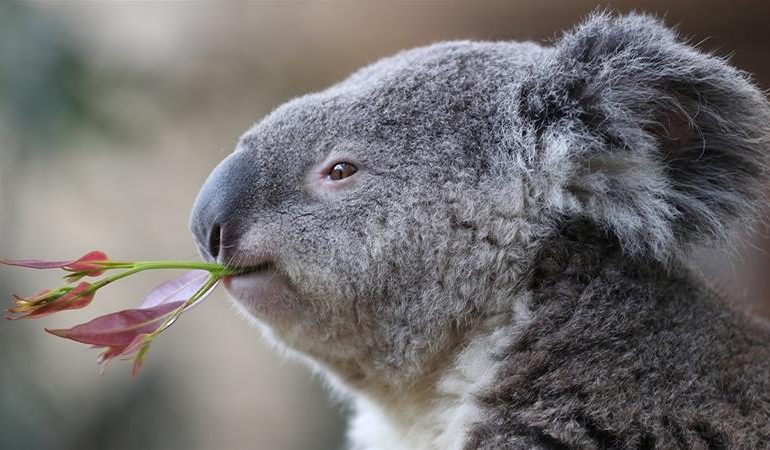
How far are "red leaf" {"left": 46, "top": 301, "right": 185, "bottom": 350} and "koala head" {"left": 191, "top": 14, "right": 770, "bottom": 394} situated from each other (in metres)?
0.17

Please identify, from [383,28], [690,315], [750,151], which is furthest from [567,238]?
[383,28]

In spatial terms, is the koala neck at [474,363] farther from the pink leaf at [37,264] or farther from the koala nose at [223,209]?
the pink leaf at [37,264]

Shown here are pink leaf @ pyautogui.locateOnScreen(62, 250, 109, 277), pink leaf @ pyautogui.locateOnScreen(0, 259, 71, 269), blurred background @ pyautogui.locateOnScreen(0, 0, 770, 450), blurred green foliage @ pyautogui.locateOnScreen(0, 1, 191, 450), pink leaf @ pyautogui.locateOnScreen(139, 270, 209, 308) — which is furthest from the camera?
blurred background @ pyautogui.locateOnScreen(0, 0, 770, 450)

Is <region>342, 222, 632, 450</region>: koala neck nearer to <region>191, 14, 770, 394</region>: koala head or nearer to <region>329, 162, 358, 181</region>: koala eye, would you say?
<region>191, 14, 770, 394</region>: koala head

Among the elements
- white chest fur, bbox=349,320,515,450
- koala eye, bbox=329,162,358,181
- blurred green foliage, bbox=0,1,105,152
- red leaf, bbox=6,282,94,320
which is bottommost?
white chest fur, bbox=349,320,515,450

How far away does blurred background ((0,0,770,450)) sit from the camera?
3676 millimetres

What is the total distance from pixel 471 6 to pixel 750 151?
3861 millimetres

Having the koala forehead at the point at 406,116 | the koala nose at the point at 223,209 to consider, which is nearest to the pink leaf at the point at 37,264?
the koala nose at the point at 223,209

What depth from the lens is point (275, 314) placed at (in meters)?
1.68

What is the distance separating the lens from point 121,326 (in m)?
1.54

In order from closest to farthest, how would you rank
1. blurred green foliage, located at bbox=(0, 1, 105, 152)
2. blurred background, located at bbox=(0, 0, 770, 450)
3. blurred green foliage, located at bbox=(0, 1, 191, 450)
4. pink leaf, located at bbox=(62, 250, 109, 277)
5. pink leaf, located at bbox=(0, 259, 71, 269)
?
pink leaf, located at bbox=(0, 259, 71, 269)
pink leaf, located at bbox=(62, 250, 109, 277)
blurred green foliage, located at bbox=(0, 1, 191, 450)
blurred green foliage, located at bbox=(0, 1, 105, 152)
blurred background, located at bbox=(0, 0, 770, 450)

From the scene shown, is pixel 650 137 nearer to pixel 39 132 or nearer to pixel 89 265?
pixel 89 265

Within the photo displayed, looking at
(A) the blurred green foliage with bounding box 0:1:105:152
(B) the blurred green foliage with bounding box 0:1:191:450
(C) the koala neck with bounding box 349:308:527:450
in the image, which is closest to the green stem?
(C) the koala neck with bounding box 349:308:527:450

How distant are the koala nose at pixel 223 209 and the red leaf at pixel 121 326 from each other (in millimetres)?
139
